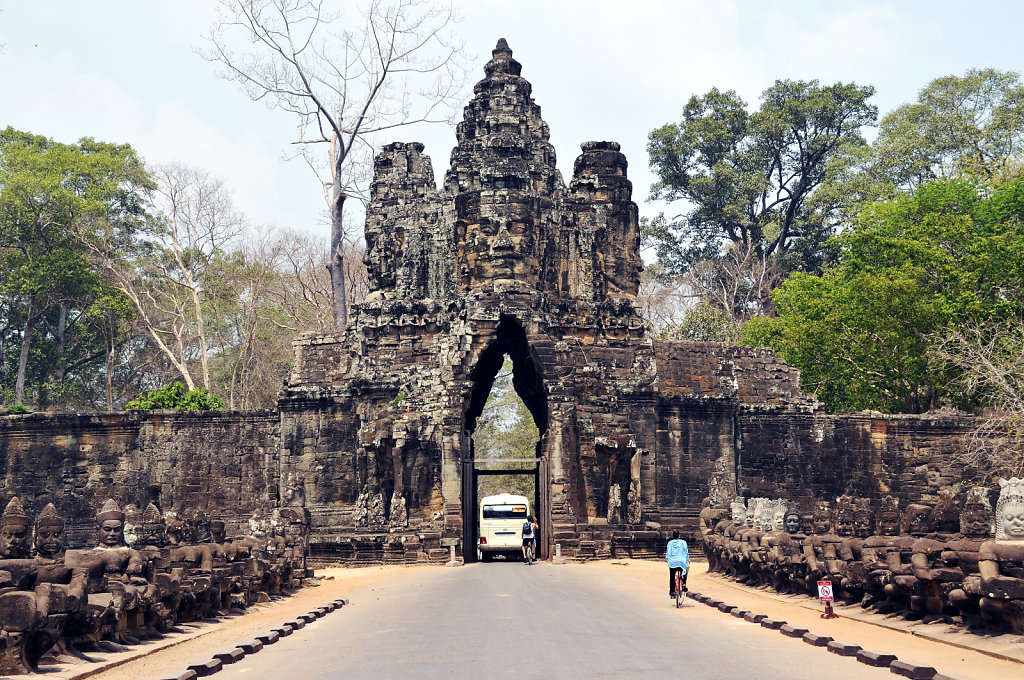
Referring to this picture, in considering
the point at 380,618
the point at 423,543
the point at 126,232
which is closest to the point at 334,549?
the point at 423,543

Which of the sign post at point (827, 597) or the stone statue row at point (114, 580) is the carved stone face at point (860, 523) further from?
the stone statue row at point (114, 580)

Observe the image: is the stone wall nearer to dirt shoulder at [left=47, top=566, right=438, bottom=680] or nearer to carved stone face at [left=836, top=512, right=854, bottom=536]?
dirt shoulder at [left=47, top=566, right=438, bottom=680]

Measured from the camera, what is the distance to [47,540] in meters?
14.2

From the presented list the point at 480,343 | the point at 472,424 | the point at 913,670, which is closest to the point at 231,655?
the point at 913,670

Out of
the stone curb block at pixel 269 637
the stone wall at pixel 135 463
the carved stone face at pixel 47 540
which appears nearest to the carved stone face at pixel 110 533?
the carved stone face at pixel 47 540

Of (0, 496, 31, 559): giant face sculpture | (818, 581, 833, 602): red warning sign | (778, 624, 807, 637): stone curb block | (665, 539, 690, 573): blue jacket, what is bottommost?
(778, 624, 807, 637): stone curb block

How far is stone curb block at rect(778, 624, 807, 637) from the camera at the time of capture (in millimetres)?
15375

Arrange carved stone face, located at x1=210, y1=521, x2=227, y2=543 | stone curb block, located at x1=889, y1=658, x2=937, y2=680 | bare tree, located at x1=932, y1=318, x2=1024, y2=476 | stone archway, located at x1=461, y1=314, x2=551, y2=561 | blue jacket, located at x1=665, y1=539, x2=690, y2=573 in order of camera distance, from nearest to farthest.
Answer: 1. stone curb block, located at x1=889, y1=658, x2=937, y2=680
2. blue jacket, located at x1=665, y1=539, x2=690, y2=573
3. carved stone face, located at x1=210, y1=521, x2=227, y2=543
4. bare tree, located at x1=932, y1=318, x2=1024, y2=476
5. stone archway, located at x1=461, y1=314, x2=551, y2=561

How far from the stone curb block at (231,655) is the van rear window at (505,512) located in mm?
26687

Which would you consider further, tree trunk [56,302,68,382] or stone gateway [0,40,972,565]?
tree trunk [56,302,68,382]

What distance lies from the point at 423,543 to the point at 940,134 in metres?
39.1

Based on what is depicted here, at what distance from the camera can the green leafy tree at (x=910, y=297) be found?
40000 millimetres

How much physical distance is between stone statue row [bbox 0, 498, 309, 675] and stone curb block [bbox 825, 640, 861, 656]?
8.46m

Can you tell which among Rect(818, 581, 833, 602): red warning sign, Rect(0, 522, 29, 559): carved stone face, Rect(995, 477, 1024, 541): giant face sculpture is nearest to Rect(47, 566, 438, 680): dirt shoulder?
Rect(0, 522, 29, 559): carved stone face
